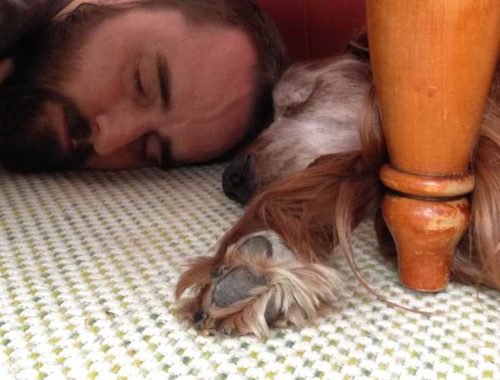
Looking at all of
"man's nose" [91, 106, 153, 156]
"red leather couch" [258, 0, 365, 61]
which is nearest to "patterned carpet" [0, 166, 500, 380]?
"man's nose" [91, 106, 153, 156]

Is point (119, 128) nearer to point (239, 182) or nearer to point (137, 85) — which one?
point (137, 85)

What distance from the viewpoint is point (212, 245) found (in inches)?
32.7

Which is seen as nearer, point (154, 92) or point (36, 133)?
point (154, 92)

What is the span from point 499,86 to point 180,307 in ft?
1.18

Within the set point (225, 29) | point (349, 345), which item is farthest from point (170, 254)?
point (225, 29)

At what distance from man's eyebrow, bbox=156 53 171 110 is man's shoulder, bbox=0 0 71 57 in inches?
7.9

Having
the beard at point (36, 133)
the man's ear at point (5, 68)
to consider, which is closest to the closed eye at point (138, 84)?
the beard at point (36, 133)

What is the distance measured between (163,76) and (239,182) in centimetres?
21

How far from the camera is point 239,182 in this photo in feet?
3.37

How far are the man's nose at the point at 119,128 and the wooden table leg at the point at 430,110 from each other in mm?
555

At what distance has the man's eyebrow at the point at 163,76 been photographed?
1090 millimetres

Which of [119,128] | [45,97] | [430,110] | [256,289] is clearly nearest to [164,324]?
[256,289]

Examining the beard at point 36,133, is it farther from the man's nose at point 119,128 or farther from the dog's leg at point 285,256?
the dog's leg at point 285,256

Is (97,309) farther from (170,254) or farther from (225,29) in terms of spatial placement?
(225,29)
